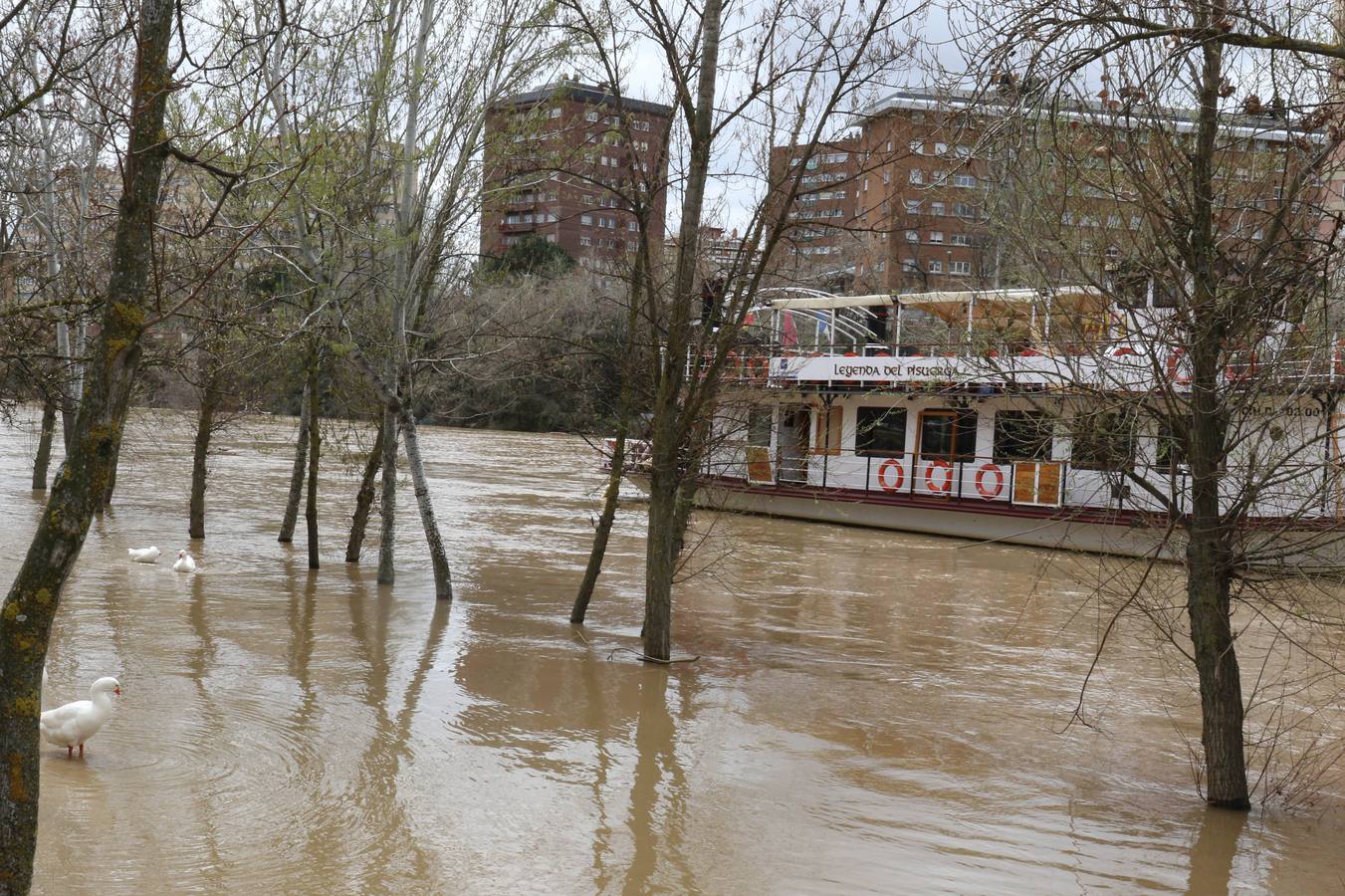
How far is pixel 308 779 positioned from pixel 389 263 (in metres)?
8.51

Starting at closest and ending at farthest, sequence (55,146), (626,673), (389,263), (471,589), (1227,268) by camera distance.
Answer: (1227,268)
(626,673)
(389,263)
(471,589)
(55,146)

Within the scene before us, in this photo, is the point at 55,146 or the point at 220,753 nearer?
the point at 220,753

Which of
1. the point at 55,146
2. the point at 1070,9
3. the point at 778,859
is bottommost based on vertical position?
the point at 778,859

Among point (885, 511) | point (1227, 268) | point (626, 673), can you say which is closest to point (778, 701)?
point (626, 673)

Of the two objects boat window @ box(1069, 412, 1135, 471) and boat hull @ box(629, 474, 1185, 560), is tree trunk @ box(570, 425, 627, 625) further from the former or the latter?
boat hull @ box(629, 474, 1185, 560)

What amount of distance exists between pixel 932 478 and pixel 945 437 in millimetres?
1054

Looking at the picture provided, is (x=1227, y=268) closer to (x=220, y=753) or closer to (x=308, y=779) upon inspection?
(x=308, y=779)

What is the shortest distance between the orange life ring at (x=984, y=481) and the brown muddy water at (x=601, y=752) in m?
9.52

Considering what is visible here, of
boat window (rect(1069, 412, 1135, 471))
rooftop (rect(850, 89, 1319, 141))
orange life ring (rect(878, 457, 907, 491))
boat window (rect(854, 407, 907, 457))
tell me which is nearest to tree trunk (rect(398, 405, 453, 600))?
rooftop (rect(850, 89, 1319, 141))

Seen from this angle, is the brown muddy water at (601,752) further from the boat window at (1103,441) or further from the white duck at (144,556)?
the boat window at (1103,441)

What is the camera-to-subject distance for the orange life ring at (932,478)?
2825 centimetres

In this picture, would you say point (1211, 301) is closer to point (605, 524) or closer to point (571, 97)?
point (605, 524)

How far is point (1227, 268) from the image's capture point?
668 centimetres

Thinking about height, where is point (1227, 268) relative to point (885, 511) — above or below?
above
